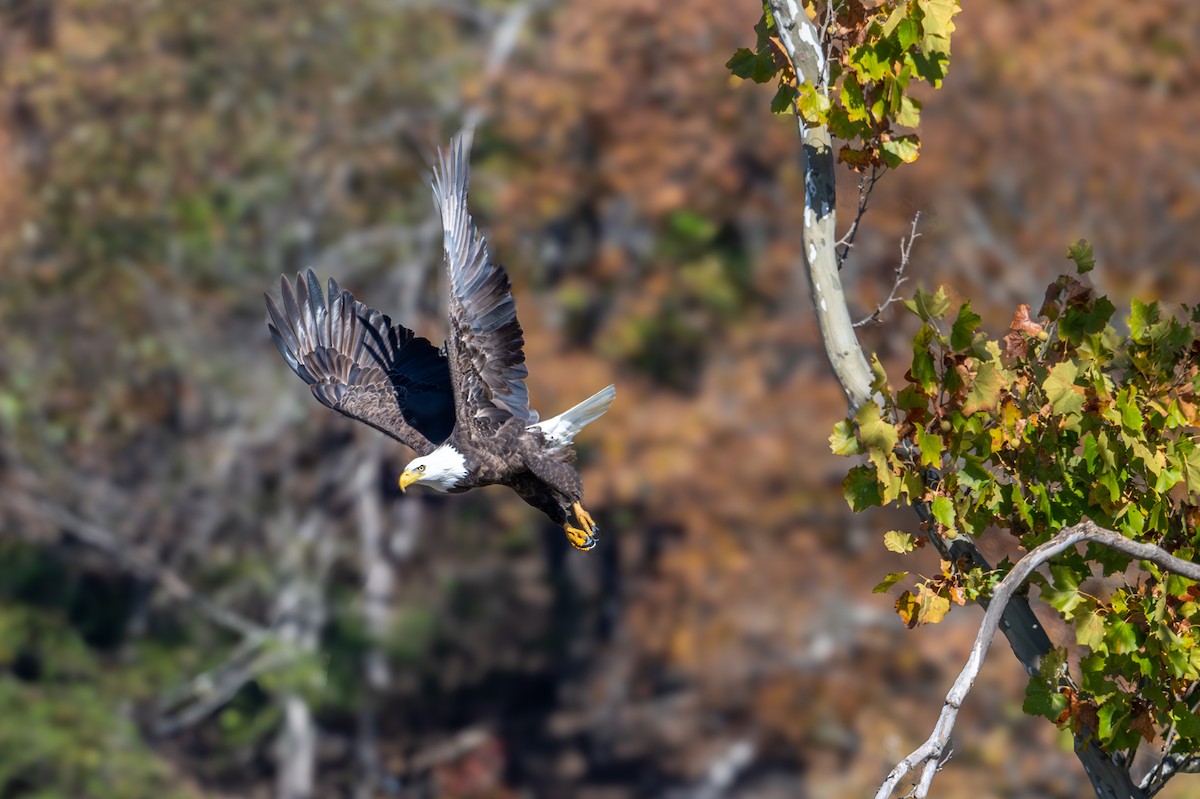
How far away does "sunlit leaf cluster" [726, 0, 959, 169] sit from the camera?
5.74 meters

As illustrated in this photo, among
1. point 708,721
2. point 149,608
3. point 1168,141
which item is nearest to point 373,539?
point 149,608

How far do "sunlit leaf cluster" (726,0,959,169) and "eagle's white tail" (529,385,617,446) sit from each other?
8.15 ft

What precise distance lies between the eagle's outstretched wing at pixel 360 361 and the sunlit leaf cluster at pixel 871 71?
3501 mm

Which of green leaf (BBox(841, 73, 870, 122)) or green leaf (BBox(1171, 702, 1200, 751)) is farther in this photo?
green leaf (BBox(841, 73, 870, 122))

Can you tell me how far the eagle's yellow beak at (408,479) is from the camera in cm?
796

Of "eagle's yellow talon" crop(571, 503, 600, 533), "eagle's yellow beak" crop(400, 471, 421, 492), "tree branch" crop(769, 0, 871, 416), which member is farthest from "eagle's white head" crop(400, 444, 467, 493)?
"tree branch" crop(769, 0, 871, 416)

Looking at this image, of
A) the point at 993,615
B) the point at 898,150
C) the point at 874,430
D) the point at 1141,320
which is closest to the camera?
the point at 993,615

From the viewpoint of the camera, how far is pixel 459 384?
788 cm

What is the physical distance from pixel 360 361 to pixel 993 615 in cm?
513

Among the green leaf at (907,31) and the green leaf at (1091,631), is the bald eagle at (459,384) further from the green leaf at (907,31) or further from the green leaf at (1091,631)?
the green leaf at (1091,631)

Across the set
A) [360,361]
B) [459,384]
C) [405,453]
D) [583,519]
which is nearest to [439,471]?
[459,384]

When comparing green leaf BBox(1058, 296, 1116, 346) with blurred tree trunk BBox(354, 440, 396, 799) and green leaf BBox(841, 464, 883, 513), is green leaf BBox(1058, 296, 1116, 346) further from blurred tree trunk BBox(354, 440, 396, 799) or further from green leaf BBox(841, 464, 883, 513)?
blurred tree trunk BBox(354, 440, 396, 799)

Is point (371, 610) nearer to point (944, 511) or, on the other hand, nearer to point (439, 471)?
point (439, 471)

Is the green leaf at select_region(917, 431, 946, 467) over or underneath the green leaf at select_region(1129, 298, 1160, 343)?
underneath
